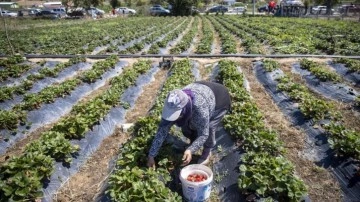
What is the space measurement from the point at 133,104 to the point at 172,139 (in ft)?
11.7

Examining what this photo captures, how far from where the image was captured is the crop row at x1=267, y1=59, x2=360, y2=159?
17.7 ft

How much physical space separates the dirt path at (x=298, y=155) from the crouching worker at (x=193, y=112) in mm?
1844

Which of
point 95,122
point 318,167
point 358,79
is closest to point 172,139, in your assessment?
point 95,122

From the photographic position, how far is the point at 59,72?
1210 centimetres

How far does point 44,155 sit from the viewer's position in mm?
5199

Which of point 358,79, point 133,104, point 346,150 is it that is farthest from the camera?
point 358,79

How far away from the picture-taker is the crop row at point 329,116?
17.7ft

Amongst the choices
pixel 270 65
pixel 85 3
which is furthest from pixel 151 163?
pixel 85 3

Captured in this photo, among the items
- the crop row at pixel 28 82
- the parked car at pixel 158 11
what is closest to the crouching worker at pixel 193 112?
the crop row at pixel 28 82

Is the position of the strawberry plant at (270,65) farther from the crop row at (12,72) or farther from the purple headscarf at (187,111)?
the crop row at (12,72)

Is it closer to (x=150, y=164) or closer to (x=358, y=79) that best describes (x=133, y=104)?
(x=150, y=164)

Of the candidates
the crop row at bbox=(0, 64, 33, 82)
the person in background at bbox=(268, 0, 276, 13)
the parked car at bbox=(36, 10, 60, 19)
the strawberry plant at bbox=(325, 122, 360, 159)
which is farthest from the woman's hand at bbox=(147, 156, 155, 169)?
the parked car at bbox=(36, 10, 60, 19)

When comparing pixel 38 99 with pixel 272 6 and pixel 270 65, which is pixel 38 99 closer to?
pixel 270 65

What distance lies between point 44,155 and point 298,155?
487 cm
